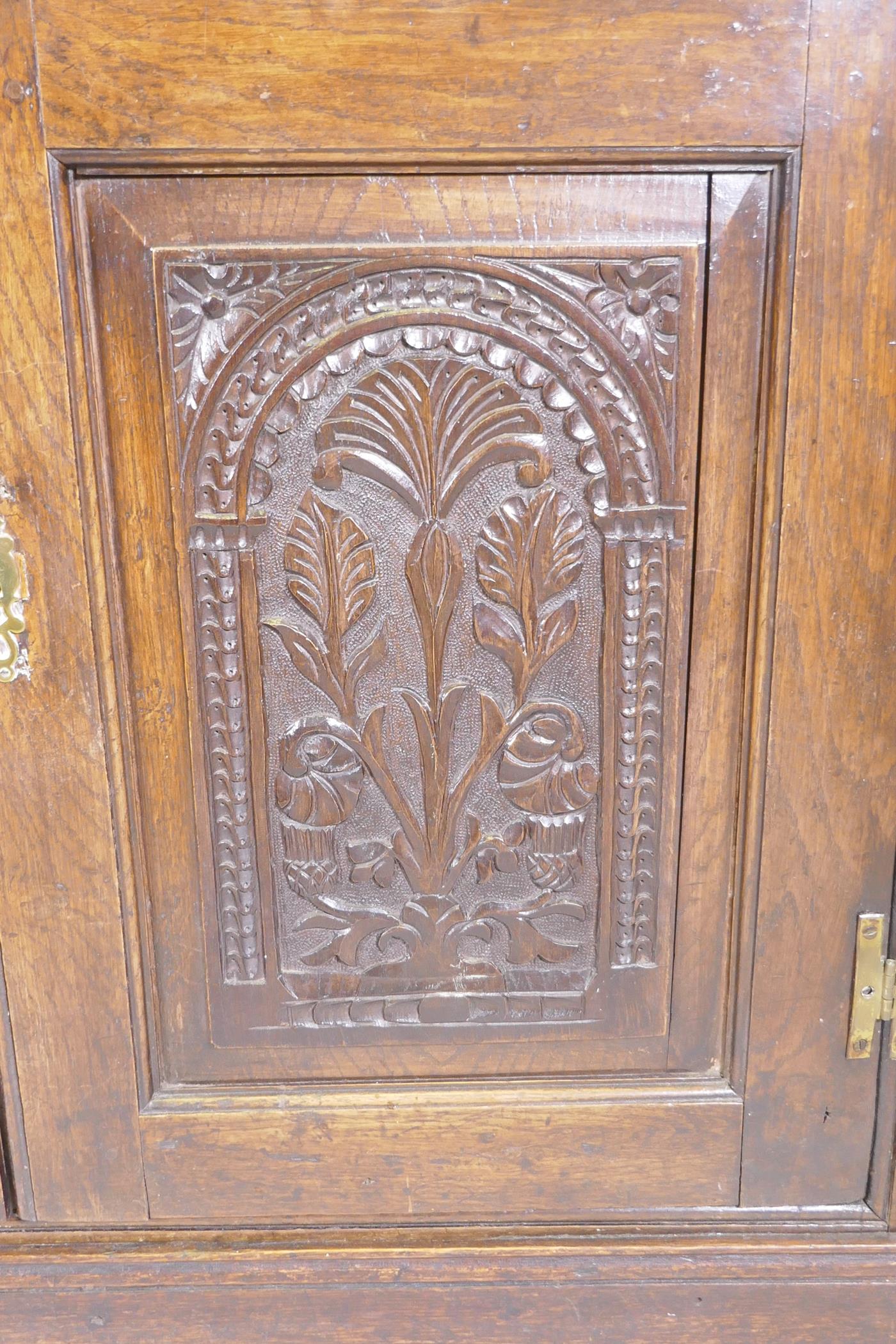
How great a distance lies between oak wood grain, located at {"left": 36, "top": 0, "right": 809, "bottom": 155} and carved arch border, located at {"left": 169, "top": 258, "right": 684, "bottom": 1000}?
0.09 m

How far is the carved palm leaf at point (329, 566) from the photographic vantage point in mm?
755

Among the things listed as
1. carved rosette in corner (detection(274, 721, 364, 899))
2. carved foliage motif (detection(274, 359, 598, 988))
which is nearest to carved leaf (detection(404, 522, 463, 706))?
carved foliage motif (detection(274, 359, 598, 988))

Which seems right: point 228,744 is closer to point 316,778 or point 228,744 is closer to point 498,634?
point 316,778

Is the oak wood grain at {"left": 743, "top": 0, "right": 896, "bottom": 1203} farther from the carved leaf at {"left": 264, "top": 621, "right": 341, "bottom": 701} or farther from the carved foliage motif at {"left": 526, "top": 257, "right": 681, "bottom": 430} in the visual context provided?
the carved leaf at {"left": 264, "top": 621, "right": 341, "bottom": 701}

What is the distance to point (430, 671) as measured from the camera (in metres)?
0.79

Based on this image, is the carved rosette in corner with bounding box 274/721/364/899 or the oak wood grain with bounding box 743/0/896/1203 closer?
the oak wood grain with bounding box 743/0/896/1203

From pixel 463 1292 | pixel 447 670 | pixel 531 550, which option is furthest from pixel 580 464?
pixel 463 1292

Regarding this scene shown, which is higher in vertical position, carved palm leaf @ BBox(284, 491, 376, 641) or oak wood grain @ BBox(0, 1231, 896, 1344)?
carved palm leaf @ BBox(284, 491, 376, 641)

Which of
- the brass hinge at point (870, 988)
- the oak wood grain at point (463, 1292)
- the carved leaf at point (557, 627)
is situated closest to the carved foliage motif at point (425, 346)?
the carved leaf at point (557, 627)

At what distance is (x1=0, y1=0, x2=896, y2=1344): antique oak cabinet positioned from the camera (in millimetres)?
672

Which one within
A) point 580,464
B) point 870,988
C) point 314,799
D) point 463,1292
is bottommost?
point 463,1292

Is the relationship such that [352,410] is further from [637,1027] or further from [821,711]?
[637,1027]

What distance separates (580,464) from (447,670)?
18 cm

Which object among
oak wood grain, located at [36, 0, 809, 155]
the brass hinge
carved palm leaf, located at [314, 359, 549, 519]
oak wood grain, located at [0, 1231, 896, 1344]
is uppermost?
oak wood grain, located at [36, 0, 809, 155]
